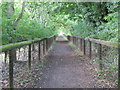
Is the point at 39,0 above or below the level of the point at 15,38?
above

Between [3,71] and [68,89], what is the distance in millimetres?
1929

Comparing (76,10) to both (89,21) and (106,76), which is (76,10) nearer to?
(89,21)

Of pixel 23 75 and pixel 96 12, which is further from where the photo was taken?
pixel 96 12

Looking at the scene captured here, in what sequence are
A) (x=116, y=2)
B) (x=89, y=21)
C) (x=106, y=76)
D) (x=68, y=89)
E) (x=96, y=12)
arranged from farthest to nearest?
(x=89, y=21) < (x=96, y=12) < (x=116, y=2) < (x=106, y=76) < (x=68, y=89)

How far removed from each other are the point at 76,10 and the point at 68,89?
7966 mm

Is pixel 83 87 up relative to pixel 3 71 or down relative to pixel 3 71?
down

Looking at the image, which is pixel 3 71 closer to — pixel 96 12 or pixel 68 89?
pixel 68 89

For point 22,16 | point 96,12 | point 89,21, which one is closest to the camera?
point 22,16

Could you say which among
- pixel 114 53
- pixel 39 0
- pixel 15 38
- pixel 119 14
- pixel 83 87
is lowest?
pixel 83 87

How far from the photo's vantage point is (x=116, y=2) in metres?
5.25

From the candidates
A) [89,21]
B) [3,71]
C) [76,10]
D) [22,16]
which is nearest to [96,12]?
[89,21]

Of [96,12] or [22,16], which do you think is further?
[96,12]

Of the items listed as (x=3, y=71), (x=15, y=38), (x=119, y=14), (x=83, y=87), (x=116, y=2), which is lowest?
(x=83, y=87)

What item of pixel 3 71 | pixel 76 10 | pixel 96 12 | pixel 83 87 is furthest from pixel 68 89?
pixel 76 10
